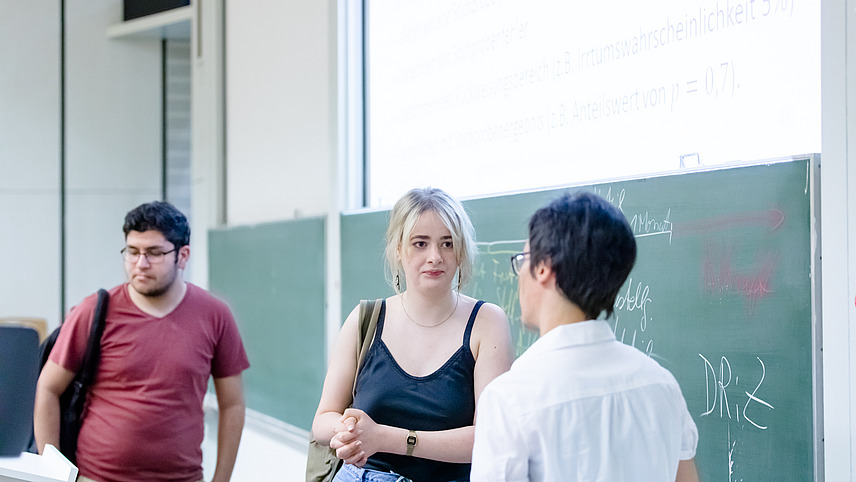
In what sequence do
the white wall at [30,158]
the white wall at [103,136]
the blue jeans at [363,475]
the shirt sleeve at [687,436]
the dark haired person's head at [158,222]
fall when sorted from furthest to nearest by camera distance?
1. the white wall at [103,136]
2. the white wall at [30,158]
3. the dark haired person's head at [158,222]
4. the blue jeans at [363,475]
5. the shirt sleeve at [687,436]

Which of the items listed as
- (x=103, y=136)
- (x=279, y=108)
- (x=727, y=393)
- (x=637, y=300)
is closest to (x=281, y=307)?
(x=279, y=108)

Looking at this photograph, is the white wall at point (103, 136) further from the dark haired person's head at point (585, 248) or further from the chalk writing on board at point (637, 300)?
the dark haired person's head at point (585, 248)

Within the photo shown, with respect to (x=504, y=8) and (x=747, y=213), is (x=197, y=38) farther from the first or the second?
(x=747, y=213)

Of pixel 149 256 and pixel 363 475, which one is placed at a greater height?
pixel 149 256

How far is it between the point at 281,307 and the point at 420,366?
3120mm

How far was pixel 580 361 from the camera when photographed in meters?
1.24

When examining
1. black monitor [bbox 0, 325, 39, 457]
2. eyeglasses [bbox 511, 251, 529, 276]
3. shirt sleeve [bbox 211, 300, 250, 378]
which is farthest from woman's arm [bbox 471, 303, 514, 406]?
shirt sleeve [bbox 211, 300, 250, 378]

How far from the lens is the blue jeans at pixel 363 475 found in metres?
1.77

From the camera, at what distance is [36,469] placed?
5.97ft

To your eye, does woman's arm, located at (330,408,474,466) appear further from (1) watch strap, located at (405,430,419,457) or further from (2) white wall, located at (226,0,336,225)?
(2) white wall, located at (226,0,336,225)

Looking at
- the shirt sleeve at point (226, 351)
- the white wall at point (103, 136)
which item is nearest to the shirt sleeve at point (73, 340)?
the shirt sleeve at point (226, 351)

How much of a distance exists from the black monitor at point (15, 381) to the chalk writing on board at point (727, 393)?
1775 mm

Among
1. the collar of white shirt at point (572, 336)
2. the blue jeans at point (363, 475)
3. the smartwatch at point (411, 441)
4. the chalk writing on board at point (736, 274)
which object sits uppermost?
the chalk writing on board at point (736, 274)

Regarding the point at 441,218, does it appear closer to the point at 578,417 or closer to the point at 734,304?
the point at 578,417
